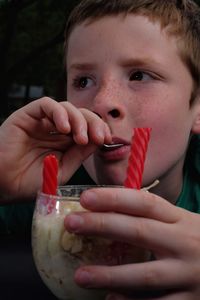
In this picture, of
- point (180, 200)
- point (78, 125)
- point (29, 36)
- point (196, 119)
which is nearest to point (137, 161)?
point (78, 125)

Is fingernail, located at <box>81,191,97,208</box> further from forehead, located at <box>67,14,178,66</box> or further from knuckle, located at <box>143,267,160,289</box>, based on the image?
forehead, located at <box>67,14,178,66</box>

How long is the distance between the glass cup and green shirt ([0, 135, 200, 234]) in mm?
629

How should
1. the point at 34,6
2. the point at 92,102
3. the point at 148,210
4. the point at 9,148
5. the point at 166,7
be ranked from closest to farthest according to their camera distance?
the point at 148,210 → the point at 9,148 → the point at 92,102 → the point at 166,7 → the point at 34,6

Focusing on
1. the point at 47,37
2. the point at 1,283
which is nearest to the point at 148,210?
the point at 1,283

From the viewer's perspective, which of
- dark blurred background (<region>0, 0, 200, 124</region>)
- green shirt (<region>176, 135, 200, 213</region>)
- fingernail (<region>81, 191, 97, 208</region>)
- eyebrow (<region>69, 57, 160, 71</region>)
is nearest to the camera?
fingernail (<region>81, 191, 97, 208</region>)

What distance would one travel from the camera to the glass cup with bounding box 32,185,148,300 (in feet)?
2.17

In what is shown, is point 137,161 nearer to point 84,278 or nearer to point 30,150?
point 84,278

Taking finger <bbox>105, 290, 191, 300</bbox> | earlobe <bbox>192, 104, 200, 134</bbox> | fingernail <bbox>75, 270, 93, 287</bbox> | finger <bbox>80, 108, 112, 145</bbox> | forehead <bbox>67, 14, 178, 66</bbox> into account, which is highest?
forehead <bbox>67, 14, 178, 66</bbox>

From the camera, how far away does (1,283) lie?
91cm

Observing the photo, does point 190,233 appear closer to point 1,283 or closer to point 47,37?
point 1,283

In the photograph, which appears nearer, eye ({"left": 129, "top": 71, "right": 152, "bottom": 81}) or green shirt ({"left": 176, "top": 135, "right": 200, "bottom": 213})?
eye ({"left": 129, "top": 71, "right": 152, "bottom": 81})

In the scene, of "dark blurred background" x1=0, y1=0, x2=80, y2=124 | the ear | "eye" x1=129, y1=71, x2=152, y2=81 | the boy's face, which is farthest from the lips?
"dark blurred background" x1=0, y1=0, x2=80, y2=124

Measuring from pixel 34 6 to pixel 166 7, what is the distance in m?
11.5

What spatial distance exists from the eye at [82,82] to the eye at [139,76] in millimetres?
103
